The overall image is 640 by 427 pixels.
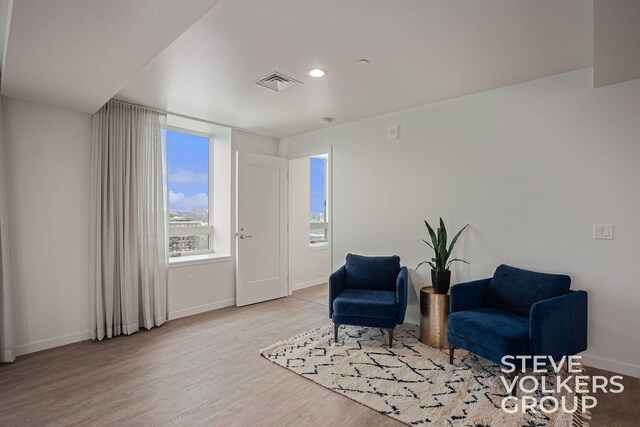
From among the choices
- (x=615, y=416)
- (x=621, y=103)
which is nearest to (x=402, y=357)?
(x=615, y=416)

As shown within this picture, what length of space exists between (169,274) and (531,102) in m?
4.20

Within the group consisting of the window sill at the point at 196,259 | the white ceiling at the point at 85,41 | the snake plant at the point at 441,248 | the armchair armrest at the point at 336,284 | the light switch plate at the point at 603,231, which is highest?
the white ceiling at the point at 85,41

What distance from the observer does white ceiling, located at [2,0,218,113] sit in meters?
1.74

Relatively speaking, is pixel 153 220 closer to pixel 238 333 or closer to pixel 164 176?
pixel 164 176

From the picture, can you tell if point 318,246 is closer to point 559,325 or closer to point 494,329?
point 494,329

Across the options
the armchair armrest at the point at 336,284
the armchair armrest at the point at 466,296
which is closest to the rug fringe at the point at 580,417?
the armchair armrest at the point at 466,296

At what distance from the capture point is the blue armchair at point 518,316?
229 cm

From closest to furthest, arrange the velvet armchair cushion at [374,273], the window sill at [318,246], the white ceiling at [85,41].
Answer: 1. the white ceiling at [85,41]
2. the velvet armchair cushion at [374,273]
3. the window sill at [318,246]

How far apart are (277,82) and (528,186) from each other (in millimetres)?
2437

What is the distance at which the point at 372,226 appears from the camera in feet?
13.8

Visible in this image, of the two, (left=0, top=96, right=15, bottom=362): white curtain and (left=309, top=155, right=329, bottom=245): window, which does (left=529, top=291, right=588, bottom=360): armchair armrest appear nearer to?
(left=0, top=96, right=15, bottom=362): white curtain

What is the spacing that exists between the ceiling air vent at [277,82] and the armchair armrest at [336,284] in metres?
1.90

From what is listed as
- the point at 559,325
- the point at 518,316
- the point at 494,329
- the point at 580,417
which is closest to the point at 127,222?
the point at 494,329

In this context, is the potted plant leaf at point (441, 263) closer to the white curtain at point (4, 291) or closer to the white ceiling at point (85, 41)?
the white ceiling at point (85, 41)
